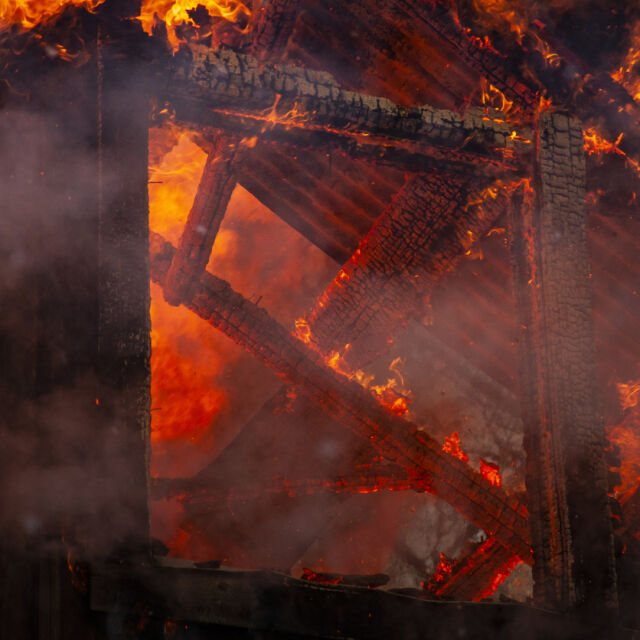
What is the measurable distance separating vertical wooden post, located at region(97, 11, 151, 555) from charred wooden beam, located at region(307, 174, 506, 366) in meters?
2.81

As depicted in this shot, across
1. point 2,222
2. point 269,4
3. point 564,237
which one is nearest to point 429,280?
point 564,237

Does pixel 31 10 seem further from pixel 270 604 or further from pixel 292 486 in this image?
pixel 292 486

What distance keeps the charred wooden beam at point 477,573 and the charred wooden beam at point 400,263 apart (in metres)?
1.96

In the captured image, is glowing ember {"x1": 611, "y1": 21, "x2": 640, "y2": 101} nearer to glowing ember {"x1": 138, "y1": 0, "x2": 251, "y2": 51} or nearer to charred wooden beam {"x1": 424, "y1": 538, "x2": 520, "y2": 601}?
glowing ember {"x1": 138, "y1": 0, "x2": 251, "y2": 51}

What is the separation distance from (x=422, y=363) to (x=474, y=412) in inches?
41.7

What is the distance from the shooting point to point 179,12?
130 inches

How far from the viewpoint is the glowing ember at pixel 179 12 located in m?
2.53

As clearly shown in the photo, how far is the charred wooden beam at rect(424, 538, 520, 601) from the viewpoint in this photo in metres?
4.68

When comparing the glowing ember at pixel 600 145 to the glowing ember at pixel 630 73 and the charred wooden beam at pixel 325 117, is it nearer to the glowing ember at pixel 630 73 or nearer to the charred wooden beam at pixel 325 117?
the charred wooden beam at pixel 325 117

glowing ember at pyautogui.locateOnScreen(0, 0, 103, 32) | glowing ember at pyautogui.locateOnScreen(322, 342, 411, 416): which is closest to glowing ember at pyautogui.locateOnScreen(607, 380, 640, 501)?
glowing ember at pyautogui.locateOnScreen(322, 342, 411, 416)

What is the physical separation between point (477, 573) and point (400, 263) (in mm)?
2809

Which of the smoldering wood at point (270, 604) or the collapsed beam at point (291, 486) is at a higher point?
the collapsed beam at point (291, 486)

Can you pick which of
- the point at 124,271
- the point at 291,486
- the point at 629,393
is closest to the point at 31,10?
the point at 124,271

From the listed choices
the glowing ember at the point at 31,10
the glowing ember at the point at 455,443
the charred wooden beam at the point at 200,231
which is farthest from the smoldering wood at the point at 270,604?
the glowing ember at the point at 455,443
